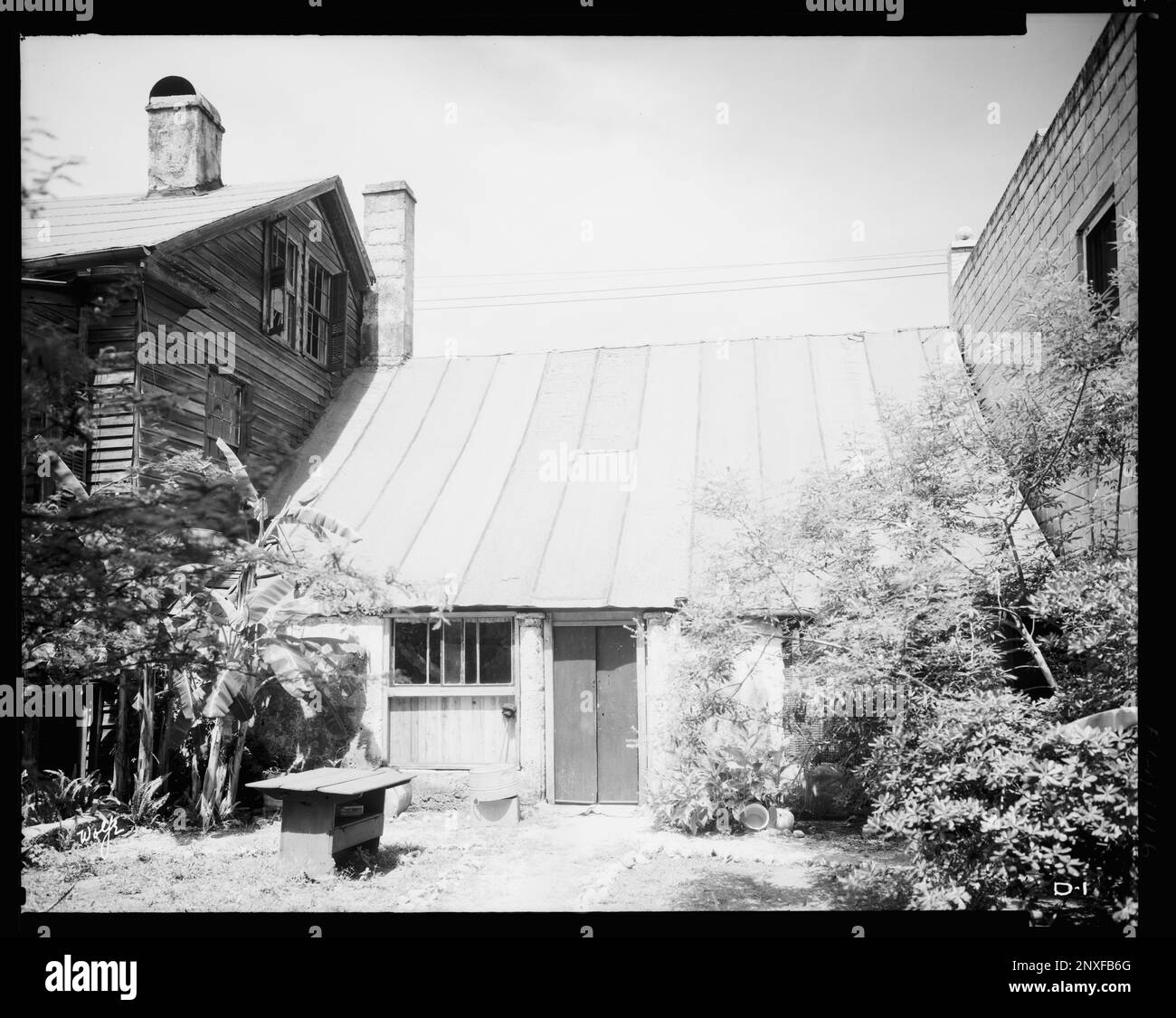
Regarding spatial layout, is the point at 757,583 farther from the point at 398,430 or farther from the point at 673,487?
the point at 398,430

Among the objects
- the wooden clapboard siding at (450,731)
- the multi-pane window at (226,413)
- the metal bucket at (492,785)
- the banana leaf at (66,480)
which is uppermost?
the multi-pane window at (226,413)

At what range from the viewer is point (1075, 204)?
6766 mm

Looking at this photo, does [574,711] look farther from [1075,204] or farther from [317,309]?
[317,309]

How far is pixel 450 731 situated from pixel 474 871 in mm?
2214

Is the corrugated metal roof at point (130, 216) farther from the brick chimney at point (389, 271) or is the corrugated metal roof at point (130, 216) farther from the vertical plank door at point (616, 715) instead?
the vertical plank door at point (616, 715)

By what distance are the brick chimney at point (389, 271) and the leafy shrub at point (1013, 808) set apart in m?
9.54

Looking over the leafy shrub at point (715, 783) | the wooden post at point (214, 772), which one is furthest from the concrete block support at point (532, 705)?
the wooden post at point (214, 772)

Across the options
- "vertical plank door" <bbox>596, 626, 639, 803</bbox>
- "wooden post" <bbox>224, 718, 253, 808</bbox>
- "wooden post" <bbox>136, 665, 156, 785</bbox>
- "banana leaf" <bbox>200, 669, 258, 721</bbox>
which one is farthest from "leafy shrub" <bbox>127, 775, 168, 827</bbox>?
"vertical plank door" <bbox>596, 626, 639, 803</bbox>

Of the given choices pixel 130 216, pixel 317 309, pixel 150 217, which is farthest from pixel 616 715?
pixel 130 216

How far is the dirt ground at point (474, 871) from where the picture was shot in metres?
5.81

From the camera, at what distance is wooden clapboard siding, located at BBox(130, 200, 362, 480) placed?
854 centimetres

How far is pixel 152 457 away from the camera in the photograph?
26.7ft

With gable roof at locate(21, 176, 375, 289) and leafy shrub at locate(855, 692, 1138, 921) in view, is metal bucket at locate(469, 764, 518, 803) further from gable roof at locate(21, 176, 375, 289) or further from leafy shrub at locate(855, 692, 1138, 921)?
gable roof at locate(21, 176, 375, 289)

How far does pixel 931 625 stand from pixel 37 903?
6.15m
